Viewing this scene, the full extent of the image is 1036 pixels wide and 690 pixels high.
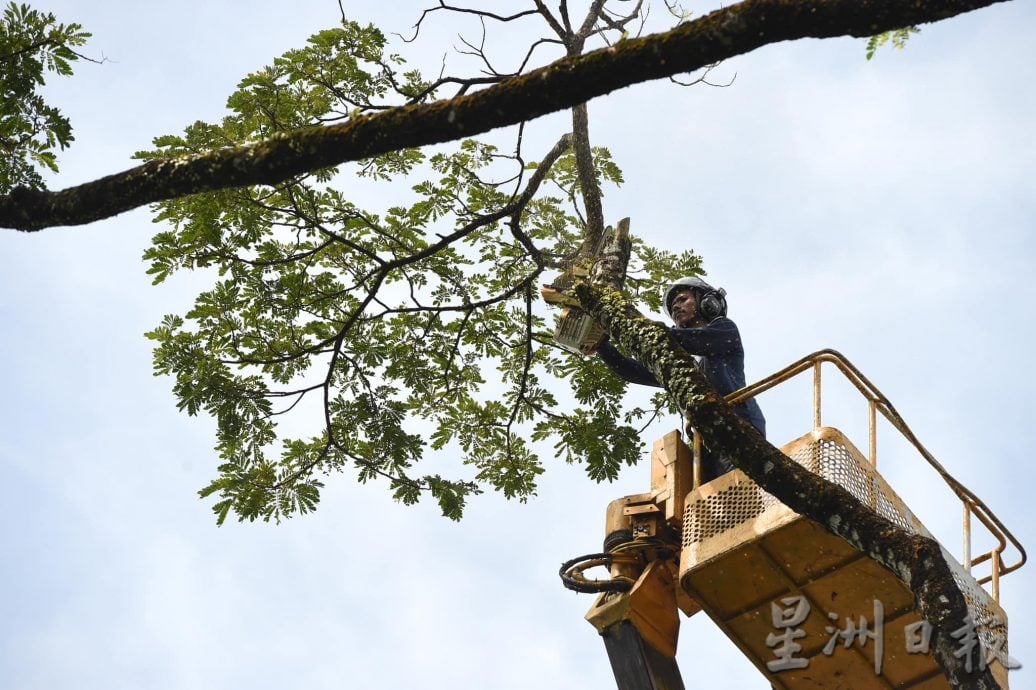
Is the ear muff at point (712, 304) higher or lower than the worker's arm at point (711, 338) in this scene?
higher

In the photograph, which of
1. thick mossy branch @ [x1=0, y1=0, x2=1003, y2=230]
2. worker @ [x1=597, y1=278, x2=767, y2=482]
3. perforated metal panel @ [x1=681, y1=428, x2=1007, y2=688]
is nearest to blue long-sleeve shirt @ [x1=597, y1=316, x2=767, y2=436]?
worker @ [x1=597, y1=278, x2=767, y2=482]

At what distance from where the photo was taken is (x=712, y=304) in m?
9.41

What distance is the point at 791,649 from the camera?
7500 millimetres

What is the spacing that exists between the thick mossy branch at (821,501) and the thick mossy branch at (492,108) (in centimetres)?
189

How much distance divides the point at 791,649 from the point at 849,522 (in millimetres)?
2095

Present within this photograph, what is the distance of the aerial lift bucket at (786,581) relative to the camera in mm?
6977

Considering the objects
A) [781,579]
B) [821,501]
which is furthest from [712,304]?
[821,501]

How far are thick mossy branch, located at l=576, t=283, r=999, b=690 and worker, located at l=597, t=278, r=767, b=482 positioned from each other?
1098 millimetres

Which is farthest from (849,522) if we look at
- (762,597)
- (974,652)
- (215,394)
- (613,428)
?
(215,394)

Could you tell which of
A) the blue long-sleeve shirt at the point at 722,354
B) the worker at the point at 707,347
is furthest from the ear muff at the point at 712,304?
the blue long-sleeve shirt at the point at 722,354

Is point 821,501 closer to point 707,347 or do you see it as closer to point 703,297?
point 707,347

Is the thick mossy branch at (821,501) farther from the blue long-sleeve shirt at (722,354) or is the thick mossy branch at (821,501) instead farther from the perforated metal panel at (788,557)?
the blue long-sleeve shirt at (722,354)

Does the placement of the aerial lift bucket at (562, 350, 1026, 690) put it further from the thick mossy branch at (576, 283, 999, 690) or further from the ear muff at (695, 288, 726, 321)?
the ear muff at (695, 288, 726, 321)

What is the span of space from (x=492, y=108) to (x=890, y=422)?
361 centimetres
